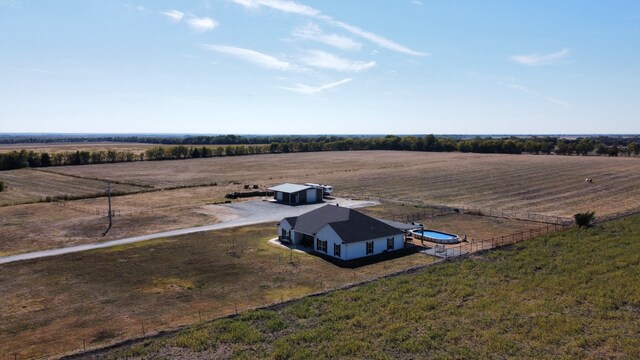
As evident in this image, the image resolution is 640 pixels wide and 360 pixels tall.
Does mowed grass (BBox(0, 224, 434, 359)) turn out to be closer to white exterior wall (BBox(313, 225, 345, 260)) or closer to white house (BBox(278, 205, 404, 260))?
white exterior wall (BBox(313, 225, 345, 260))

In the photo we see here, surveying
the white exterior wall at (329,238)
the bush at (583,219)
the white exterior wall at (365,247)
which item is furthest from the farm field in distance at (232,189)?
the white exterior wall at (365,247)

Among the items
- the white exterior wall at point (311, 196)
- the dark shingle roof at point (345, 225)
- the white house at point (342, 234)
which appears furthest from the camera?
the white exterior wall at point (311, 196)

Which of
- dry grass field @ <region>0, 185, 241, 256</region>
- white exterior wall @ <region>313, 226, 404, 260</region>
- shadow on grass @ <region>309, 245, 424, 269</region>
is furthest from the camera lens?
dry grass field @ <region>0, 185, 241, 256</region>

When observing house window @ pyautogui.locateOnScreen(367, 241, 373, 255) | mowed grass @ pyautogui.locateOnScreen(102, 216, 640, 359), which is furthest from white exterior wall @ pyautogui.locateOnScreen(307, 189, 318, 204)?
mowed grass @ pyautogui.locateOnScreen(102, 216, 640, 359)

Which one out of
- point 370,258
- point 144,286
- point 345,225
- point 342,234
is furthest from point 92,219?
point 370,258

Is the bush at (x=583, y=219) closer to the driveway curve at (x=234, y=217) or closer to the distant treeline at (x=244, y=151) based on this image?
the driveway curve at (x=234, y=217)

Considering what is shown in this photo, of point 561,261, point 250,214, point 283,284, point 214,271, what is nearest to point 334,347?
point 283,284
